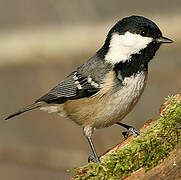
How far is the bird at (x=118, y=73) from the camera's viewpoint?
338cm

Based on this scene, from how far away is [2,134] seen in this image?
231 inches

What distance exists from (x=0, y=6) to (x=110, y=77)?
9.18ft

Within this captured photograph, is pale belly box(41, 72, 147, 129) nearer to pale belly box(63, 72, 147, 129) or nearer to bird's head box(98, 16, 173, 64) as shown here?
pale belly box(63, 72, 147, 129)

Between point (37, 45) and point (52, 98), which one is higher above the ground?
point (37, 45)

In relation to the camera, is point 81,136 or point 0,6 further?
point 0,6

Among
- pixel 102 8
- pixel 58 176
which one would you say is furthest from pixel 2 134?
pixel 102 8

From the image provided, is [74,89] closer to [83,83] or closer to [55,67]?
[83,83]

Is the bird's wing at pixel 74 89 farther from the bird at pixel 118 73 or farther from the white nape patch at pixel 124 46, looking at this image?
the white nape patch at pixel 124 46

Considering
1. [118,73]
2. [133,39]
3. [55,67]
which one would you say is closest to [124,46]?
[133,39]

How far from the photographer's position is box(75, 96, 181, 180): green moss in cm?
254

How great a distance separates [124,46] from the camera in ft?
11.3

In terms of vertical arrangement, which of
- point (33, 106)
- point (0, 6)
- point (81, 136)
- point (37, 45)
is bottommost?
point (81, 136)

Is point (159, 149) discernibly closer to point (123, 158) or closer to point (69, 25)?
point (123, 158)

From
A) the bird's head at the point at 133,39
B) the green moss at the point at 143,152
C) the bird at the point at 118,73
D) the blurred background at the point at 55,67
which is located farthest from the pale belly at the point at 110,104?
the blurred background at the point at 55,67
